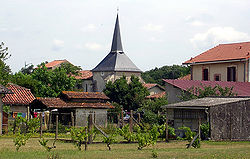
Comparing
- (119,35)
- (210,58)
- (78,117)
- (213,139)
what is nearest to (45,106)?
(78,117)

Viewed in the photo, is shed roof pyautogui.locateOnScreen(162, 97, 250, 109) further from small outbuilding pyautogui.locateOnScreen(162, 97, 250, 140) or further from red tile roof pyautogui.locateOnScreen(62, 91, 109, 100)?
red tile roof pyautogui.locateOnScreen(62, 91, 109, 100)

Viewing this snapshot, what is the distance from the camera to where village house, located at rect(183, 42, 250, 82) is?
2094 inches

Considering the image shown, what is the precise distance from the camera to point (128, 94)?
6669 centimetres

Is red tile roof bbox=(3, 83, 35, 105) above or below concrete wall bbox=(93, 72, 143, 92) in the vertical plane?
below

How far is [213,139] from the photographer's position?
94.9ft

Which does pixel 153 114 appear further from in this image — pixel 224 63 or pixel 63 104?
pixel 224 63

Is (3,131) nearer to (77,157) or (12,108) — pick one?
(12,108)

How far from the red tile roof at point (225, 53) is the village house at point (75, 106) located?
747 inches

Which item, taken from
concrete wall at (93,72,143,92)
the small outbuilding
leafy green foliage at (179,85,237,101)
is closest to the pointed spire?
concrete wall at (93,72,143,92)

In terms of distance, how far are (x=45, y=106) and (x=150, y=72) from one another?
104m

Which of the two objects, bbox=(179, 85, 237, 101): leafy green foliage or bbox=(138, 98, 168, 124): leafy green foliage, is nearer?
bbox=(138, 98, 168, 124): leafy green foliage

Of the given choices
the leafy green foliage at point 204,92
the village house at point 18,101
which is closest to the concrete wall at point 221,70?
the leafy green foliage at point 204,92

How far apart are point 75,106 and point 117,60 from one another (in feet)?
185

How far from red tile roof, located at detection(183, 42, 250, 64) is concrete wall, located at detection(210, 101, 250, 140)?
23.5 meters
